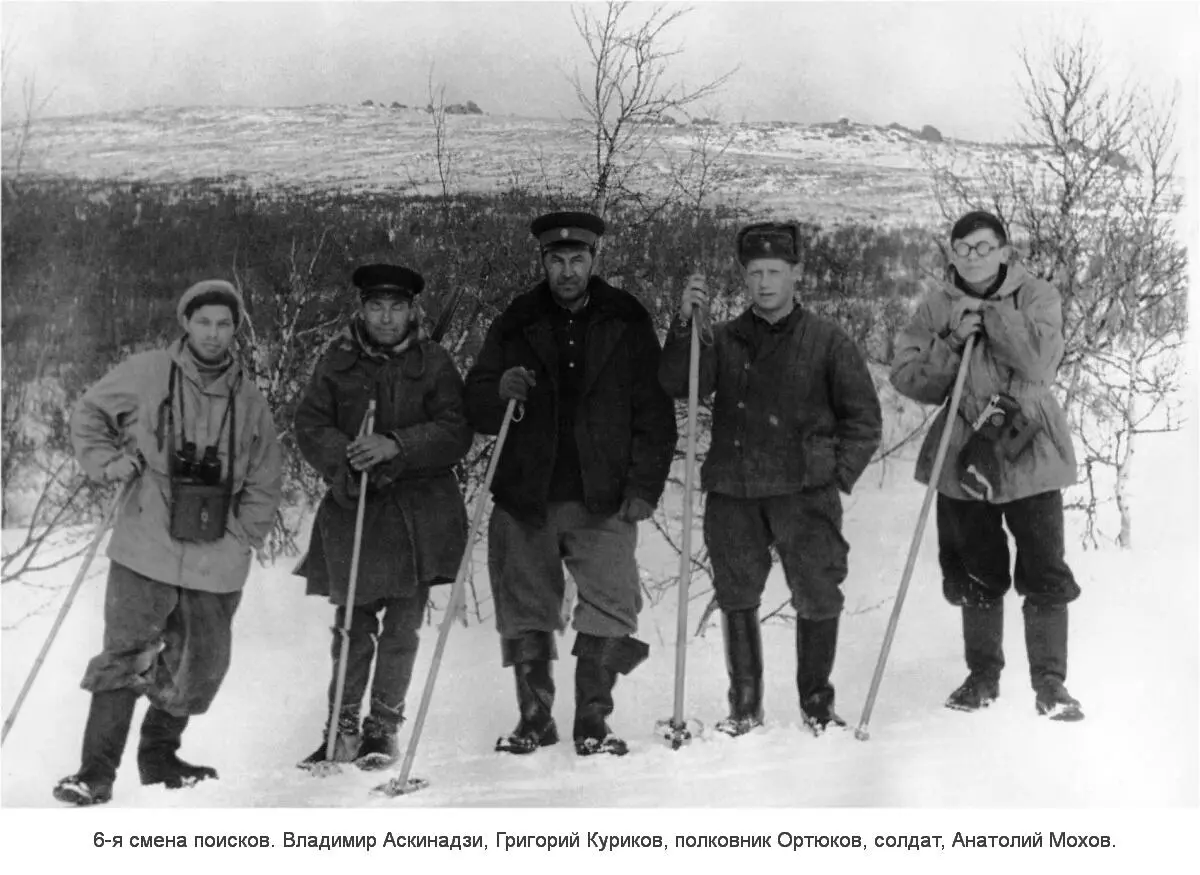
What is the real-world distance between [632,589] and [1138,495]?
8.59ft

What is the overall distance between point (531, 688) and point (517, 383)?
1.09m

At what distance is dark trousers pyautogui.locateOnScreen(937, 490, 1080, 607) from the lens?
4.38 m

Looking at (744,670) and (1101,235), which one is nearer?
(744,670)

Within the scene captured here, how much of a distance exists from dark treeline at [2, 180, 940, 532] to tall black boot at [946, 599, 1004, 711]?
1.58 meters

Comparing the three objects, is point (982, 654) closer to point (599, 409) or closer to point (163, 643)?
point (599, 409)

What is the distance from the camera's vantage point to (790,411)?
→ 437 centimetres

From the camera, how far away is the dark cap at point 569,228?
441cm

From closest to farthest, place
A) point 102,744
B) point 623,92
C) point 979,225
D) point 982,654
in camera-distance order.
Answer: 1. point 102,744
2. point 979,225
3. point 982,654
4. point 623,92

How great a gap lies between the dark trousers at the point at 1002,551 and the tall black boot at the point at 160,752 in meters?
2.85

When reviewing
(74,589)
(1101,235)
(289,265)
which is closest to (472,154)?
(289,265)

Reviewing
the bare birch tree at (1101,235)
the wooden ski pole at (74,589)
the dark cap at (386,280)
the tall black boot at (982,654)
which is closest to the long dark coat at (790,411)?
the tall black boot at (982,654)

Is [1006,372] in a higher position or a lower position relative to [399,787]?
higher

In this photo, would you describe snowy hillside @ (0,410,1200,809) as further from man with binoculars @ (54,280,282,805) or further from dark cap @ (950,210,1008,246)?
dark cap @ (950,210,1008,246)

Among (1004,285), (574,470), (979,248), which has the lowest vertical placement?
(574,470)
